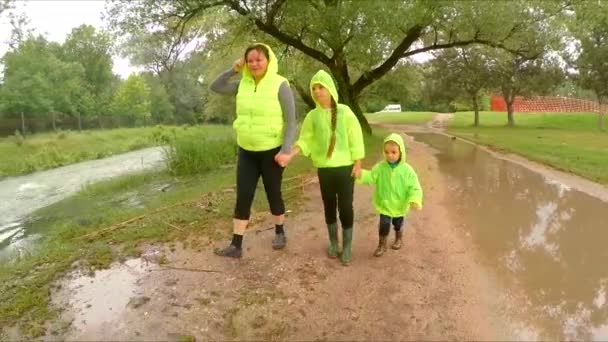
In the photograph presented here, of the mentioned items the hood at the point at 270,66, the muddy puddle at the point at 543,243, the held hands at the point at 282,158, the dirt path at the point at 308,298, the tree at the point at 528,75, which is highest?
the tree at the point at 528,75

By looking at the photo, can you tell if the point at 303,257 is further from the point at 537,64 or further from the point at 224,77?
the point at 537,64

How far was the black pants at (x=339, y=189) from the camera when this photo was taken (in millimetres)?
4883

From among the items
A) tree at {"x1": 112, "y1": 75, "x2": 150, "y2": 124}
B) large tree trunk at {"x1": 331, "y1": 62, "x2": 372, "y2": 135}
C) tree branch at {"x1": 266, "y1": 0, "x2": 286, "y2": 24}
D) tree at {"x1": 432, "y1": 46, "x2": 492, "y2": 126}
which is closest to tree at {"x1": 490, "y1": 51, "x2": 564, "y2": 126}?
tree at {"x1": 432, "y1": 46, "x2": 492, "y2": 126}

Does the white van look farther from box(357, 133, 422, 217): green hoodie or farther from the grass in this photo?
box(357, 133, 422, 217): green hoodie

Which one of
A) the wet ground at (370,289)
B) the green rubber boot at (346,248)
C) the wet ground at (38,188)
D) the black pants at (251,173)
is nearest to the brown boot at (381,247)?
the wet ground at (370,289)

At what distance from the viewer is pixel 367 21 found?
46.2 ft

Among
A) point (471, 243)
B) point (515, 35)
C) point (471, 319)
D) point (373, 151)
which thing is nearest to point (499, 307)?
point (471, 319)

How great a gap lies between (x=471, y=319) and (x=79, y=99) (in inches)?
1785

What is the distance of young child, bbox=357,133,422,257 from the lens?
17.1 ft

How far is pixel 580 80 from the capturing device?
30.3m

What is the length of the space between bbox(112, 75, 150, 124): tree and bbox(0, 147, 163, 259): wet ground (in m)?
24.8

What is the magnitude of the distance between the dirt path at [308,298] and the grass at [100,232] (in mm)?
352

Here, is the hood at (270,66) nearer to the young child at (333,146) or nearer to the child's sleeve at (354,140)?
→ the young child at (333,146)

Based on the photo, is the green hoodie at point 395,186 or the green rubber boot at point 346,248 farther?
the green hoodie at point 395,186
